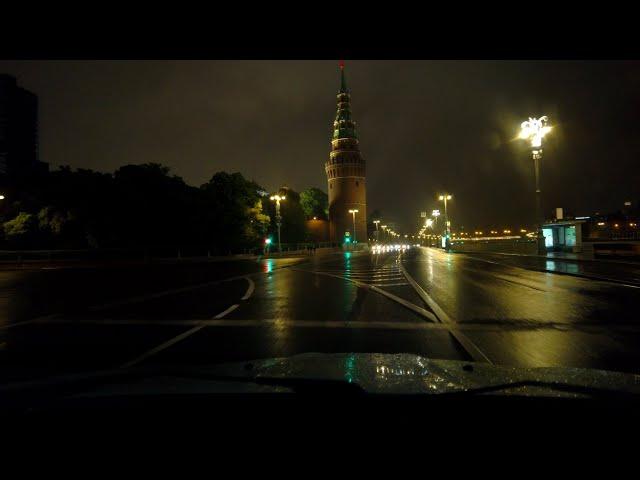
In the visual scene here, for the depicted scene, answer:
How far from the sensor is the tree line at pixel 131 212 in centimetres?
4428

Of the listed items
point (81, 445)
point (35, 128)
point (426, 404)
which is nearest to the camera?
point (81, 445)

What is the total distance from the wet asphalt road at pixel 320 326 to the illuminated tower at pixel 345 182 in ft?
369

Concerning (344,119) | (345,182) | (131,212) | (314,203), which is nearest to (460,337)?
(131,212)

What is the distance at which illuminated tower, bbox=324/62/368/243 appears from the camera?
128000 millimetres

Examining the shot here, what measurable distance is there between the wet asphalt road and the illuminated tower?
112 meters

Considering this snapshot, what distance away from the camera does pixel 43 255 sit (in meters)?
42.0

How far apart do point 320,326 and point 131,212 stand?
147ft

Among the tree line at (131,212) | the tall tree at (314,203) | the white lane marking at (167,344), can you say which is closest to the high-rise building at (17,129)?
the tall tree at (314,203)

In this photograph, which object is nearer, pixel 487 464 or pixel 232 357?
pixel 487 464
